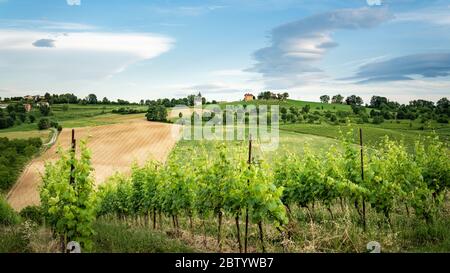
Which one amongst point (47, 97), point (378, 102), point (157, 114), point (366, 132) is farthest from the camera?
point (157, 114)

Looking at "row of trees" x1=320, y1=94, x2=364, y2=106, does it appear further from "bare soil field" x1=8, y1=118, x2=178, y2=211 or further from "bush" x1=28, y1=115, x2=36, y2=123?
"bush" x1=28, y1=115, x2=36, y2=123

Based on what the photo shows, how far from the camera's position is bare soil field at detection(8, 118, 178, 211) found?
111 feet

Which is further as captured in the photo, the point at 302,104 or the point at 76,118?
the point at 302,104

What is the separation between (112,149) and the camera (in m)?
42.8

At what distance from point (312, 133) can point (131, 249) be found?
4663 cm

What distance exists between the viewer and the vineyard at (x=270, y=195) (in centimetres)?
844

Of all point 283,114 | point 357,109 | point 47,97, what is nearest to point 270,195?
point 47,97

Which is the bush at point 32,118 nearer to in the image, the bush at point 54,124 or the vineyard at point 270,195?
the bush at point 54,124

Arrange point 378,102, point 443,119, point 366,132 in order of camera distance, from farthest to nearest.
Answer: point 378,102
point 366,132
point 443,119

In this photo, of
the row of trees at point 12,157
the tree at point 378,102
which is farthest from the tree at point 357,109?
the row of trees at point 12,157

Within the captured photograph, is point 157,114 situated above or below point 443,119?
above

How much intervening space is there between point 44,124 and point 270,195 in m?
33.9

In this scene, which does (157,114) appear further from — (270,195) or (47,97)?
(270,195)

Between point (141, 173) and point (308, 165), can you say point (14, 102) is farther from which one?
point (308, 165)
